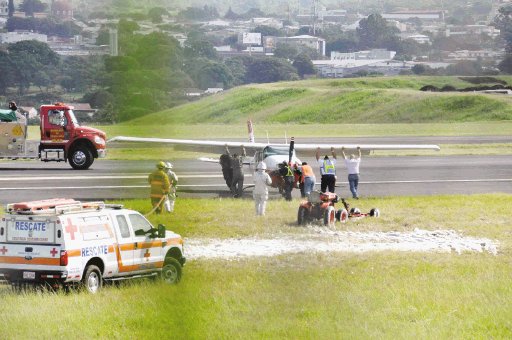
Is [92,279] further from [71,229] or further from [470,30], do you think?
[470,30]

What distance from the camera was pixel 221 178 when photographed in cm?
5488

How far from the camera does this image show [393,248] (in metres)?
28.3

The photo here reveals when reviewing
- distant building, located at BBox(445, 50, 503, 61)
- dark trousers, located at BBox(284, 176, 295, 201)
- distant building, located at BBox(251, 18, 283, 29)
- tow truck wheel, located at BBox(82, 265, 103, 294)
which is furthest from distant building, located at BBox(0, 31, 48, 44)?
dark trousers, located at BBox(284, 176, 295, 201)

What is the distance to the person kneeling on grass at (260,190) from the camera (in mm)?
34875

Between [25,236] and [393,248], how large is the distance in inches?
516

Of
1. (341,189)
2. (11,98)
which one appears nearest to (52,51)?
(11,98)

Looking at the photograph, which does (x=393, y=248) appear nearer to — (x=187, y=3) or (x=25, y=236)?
(x=25, y=236)

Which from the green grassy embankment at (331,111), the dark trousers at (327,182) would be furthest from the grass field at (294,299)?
the dark trousers at (327,182)

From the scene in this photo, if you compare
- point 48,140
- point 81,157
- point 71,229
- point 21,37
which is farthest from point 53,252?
point 81,157

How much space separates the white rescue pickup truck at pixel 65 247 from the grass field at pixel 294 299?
1.10 meters

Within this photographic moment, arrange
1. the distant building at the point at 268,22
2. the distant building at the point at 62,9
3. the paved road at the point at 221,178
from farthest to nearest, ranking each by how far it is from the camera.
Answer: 1. the paved road at the point at 221,178
2. the distant building at the point at 268,22
3. the distant building at the point at 62,9

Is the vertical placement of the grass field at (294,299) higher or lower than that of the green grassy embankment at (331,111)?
lower

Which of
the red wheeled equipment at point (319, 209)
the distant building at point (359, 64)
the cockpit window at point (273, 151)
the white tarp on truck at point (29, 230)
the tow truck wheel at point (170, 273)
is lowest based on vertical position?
the red wheeled equipment at point (319, 209)

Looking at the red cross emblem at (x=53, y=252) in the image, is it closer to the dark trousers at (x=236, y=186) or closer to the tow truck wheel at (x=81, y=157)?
the dark trousers at (x=236, y=186)
